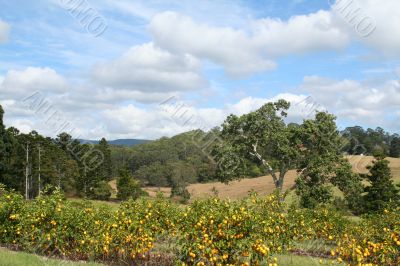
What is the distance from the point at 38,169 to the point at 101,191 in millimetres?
10542

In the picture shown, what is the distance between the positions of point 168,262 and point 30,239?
4797 millimetres

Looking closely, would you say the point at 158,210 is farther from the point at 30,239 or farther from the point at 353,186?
the point at 353,186

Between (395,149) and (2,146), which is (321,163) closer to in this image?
(2,146)

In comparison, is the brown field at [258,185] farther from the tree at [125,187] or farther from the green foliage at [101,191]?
the green foliage at [101,191]

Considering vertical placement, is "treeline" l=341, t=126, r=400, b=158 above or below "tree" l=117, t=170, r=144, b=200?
above

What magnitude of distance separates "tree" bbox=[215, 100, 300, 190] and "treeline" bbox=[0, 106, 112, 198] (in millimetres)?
27526

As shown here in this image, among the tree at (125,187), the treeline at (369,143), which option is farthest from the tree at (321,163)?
the treeline at (369,143)

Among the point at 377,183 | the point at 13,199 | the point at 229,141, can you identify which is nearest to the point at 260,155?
the point at 229,141

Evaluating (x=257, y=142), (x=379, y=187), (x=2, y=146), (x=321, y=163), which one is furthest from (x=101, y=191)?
(x=379, y=187)

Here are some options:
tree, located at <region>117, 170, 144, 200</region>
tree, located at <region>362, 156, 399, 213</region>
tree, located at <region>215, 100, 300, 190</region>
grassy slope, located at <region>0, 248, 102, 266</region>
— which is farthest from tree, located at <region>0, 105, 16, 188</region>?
grassy slope, located at <region>0, 248, 102, 266</region>

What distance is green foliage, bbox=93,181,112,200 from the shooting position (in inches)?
2677

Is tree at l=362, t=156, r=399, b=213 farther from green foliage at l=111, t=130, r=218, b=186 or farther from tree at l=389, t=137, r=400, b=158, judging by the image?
tree at l=389, t=137, r=400, b=158

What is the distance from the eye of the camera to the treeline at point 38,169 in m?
58.1

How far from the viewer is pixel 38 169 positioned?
62.5 metres
